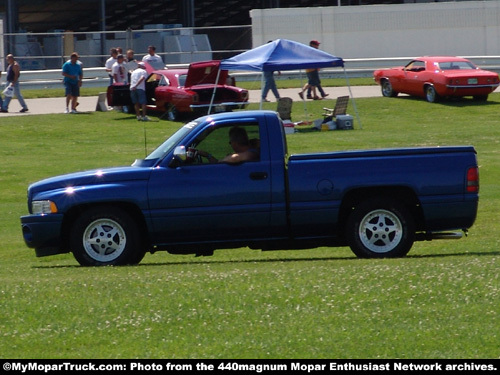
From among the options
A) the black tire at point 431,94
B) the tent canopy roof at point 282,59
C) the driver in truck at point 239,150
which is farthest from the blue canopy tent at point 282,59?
the driver in truck at point 239,150

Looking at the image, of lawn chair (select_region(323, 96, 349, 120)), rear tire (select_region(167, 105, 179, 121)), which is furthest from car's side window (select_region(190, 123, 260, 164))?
rear tire (select_region(167, 105, 179, 121))

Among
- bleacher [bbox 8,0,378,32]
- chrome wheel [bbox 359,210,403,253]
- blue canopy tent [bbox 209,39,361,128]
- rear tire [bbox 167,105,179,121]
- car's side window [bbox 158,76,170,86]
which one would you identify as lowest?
chrome wheel [bbox 359,210,403,253]

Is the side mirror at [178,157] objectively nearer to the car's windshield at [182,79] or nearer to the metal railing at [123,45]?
the car's windshield at [182,79]

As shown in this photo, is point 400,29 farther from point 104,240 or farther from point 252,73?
point 104,240

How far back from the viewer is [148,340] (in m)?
7.28

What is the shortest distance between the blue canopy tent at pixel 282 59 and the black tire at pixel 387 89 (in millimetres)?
7724

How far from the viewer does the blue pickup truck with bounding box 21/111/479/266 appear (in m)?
11.0

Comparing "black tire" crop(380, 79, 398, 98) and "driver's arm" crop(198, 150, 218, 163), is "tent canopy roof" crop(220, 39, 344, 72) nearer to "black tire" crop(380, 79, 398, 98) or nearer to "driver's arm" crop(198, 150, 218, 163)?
"black tire" crop(380, 79, 398, 98)

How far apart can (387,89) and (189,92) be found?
858 centimetres

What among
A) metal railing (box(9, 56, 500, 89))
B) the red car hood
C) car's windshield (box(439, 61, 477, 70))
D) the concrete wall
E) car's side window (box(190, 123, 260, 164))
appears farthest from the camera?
the concrete wall

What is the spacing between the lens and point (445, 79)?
30.6 metres

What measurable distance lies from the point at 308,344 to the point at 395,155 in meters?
4.47

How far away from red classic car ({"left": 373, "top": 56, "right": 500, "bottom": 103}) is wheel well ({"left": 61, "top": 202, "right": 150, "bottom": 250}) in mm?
20976

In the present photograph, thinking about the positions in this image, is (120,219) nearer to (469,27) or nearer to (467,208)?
(467,208)
